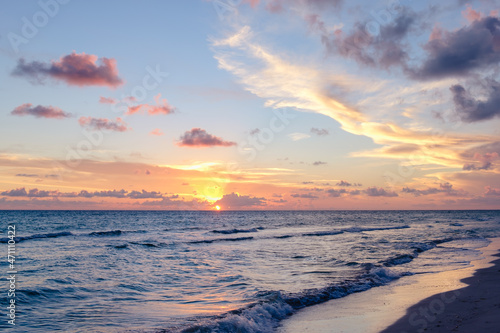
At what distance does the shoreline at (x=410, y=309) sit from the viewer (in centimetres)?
1138

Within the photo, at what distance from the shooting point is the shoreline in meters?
11.4

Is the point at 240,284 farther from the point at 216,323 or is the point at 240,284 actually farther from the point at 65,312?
the point at 65,312

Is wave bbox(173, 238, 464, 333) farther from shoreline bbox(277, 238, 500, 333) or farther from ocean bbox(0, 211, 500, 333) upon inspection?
shoreline bbox(277, 238, 500, 333)

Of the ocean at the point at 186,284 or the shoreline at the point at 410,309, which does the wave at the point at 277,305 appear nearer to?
the ocean at the point at 186,284

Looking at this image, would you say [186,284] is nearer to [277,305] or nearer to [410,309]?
[277,305]

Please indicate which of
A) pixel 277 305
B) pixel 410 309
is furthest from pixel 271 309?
pixel 410 309

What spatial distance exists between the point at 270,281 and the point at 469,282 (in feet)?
34.7

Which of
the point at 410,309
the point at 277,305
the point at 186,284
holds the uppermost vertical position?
the point at 410,309

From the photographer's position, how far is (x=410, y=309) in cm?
1362

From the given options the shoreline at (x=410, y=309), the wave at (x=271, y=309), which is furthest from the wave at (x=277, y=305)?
the shoreline at (x=410, y=309)

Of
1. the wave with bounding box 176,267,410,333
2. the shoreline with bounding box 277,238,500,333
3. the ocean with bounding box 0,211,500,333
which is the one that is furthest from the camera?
the ocean with bounding box 0,211,500,333

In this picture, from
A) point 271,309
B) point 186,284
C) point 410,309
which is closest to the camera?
point 410,309

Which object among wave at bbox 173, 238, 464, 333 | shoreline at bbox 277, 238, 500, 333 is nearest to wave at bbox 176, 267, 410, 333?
wave at bbox 173, 238, 464, 333

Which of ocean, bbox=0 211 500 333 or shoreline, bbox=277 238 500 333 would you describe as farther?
ocean, bbox=0 211 500 333
